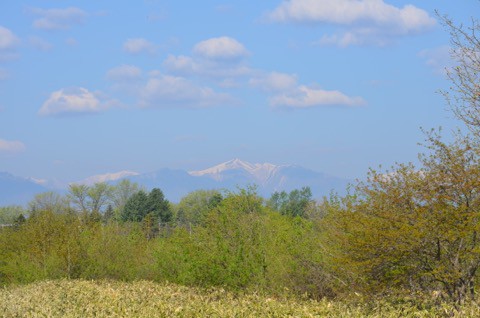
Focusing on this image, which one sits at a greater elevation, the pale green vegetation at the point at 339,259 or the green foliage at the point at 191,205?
the green foliage at the point at 191,205

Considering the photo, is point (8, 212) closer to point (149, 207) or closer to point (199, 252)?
point (149, 207)

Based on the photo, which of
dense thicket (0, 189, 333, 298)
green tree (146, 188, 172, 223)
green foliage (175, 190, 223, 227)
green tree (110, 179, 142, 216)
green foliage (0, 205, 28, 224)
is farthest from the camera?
green tree (110, 179, 142, 216)

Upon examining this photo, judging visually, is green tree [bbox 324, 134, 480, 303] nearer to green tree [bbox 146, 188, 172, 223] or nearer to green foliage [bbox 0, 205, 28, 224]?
green tree [bbox 146, 188, 172, 223]

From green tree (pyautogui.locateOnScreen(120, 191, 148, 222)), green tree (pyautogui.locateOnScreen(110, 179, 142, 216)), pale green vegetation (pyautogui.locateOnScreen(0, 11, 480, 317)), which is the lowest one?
pale green vegetation (pyautogui.locateOnScreen(0, 11, 480, 317))

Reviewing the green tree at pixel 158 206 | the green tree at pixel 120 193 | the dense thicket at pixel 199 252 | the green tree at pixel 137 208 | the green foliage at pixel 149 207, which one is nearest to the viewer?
the dense thicket at pixel 199 252

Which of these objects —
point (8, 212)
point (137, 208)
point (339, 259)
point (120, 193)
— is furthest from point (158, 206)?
point (339, 259)

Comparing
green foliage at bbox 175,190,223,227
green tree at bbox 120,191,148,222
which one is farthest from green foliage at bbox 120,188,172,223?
green foliage at bbox 175,190,223,227

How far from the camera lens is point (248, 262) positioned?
24.5 meters

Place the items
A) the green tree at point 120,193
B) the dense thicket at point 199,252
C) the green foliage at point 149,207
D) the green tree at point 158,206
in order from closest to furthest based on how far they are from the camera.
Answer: the dense thicket at point 199,252 < the green foliage at point 149,207 < the green tree at point 158,206 < the green tree at point 120,193

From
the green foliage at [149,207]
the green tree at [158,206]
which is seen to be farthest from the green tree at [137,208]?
the green tree at [158,206]

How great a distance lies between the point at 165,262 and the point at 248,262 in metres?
4.70

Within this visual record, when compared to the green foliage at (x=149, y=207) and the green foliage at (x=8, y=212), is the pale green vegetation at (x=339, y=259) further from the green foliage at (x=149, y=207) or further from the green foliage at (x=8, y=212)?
the green foliage at (x=8, y=212)

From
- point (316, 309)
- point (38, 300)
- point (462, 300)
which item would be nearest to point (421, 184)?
point (462, 300)

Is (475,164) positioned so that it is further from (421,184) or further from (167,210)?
(167,210)
